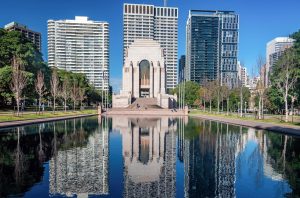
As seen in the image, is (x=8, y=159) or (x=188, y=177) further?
(x=8, y=159)

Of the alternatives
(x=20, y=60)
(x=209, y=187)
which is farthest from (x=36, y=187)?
(x=20, y=60)

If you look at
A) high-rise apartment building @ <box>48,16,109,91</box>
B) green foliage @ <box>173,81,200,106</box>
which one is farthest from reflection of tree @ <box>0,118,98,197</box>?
high-rise apartment building @ <box>48,16,109,91</box>

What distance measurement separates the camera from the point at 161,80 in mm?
90188

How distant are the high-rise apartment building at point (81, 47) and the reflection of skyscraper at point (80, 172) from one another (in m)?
143

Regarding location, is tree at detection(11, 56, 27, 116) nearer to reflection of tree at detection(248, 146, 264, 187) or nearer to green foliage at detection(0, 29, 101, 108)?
green foliage at detection(0, 29, 101, 108)

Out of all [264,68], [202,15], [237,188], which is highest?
[202,15]

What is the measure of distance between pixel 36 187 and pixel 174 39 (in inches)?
6606

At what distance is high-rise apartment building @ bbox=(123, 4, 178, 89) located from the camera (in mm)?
161125

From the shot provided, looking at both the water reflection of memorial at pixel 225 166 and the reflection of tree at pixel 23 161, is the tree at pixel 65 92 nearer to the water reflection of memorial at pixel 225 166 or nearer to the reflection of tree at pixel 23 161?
the reflection of tree at pixel 23 161

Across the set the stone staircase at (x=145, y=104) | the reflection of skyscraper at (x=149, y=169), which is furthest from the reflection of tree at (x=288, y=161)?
the stone staircase at (x=145, y=104)

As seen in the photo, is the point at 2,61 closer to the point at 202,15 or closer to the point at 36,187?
the point at 36,187

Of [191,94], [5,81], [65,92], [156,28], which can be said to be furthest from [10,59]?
[156,28]

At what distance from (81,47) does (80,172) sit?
157 metres

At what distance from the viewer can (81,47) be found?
160 metres
